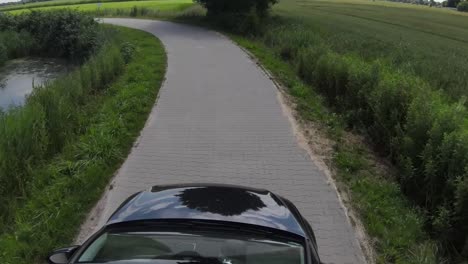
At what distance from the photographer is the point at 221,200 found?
3930 mm

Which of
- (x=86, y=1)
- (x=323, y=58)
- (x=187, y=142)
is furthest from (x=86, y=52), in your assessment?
(x=86, y=1)

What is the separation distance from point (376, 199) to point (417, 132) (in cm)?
124

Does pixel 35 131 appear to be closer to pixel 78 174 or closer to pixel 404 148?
pixel 78 174

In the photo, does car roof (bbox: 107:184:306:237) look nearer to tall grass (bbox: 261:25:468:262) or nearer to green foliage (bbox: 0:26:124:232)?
tall grass (bbox: 261:25:468:262)

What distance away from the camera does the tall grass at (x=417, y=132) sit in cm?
604

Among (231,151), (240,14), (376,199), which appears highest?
(240,14)

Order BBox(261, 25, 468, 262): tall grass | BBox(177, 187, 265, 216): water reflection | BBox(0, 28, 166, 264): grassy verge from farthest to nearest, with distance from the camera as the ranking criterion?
BBox(261, 25, 468, 262): tall grass → BBox(0, 28, 166, 264): grassy verge → BBox(177, 187, 265, 216): water reflection

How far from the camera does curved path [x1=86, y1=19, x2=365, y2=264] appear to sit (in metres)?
6.52

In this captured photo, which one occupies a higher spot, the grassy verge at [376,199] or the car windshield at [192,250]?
the car windshield at [192,250]

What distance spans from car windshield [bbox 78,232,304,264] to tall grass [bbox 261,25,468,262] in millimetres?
3305

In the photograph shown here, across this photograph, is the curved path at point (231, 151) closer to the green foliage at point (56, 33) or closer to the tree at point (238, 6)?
the green foliage at point (56, 33)

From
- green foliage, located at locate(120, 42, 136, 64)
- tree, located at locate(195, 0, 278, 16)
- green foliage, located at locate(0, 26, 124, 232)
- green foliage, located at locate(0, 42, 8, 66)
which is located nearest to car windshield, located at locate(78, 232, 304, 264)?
green foliage, located at locate(0, 26, 124, 232)

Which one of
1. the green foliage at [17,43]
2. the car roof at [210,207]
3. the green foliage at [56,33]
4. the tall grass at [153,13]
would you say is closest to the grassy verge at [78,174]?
the car roof at [210,207]

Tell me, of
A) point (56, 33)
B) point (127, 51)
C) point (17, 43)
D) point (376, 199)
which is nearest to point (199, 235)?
point (376, 199)
